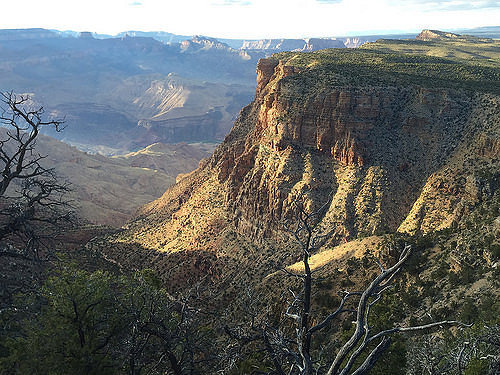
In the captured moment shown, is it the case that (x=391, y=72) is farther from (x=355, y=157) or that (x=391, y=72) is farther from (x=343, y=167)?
(x=343, y=167)

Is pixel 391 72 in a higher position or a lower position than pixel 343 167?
higher

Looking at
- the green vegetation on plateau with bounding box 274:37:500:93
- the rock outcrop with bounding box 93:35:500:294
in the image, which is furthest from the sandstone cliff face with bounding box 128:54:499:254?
the green vegetation on plateau with bounding box 274:37:500:93

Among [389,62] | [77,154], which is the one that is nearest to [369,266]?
[389,62]

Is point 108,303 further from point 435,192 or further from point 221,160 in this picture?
point 221,160

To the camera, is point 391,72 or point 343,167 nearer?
point 343,167

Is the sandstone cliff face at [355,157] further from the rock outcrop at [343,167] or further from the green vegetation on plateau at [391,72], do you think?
the green vegetation on plateau at [391,72]

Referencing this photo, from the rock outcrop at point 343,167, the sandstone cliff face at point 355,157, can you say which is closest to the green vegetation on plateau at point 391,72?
the rock outcrop at point 343,167

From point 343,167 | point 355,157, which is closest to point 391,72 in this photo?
point 355,157

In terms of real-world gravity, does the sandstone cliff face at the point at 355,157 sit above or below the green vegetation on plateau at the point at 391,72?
below

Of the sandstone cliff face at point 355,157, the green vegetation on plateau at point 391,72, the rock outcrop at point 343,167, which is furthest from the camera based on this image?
the green vegetation on plateau at point 391,72

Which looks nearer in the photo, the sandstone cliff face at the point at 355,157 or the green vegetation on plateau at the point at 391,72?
the sandstone cliff face at the point at 355,157

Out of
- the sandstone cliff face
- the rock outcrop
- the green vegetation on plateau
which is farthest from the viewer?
the green vegetation on plateau

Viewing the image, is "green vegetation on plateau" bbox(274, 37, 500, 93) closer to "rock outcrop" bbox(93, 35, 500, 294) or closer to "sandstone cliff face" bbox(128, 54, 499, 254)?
"rock outcrop" bbox(93, 35, 500, 294)
